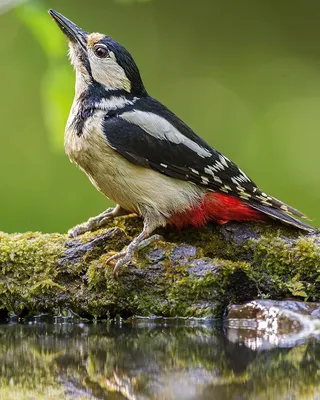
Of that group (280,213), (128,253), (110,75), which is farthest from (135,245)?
(110,75)

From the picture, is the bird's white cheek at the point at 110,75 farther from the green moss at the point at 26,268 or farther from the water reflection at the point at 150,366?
the water reflection at the point at 150,366

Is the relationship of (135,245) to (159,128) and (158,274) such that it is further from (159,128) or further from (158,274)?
(159,128)

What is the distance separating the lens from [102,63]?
4.25 m

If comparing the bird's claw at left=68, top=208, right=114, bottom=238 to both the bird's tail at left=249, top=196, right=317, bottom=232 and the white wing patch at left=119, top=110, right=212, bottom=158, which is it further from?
the bird's tail at left=249, top=196, right=317, bottom=232

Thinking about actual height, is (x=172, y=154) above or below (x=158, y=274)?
above

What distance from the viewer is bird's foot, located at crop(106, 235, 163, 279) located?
3641mm

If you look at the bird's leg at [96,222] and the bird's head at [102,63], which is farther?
the bird's head at [102,63]

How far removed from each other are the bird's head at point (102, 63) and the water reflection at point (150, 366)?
1464 mm

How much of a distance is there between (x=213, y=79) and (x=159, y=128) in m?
4.89

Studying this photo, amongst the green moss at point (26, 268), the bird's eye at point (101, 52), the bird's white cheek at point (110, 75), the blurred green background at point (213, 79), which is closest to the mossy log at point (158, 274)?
the green moss at point (26, 268)

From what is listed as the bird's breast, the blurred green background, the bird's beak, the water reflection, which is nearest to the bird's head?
the bird's beak

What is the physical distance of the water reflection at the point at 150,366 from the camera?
232 centimetres

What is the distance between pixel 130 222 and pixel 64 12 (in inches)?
185

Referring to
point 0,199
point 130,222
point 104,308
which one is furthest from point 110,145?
point 0,199
